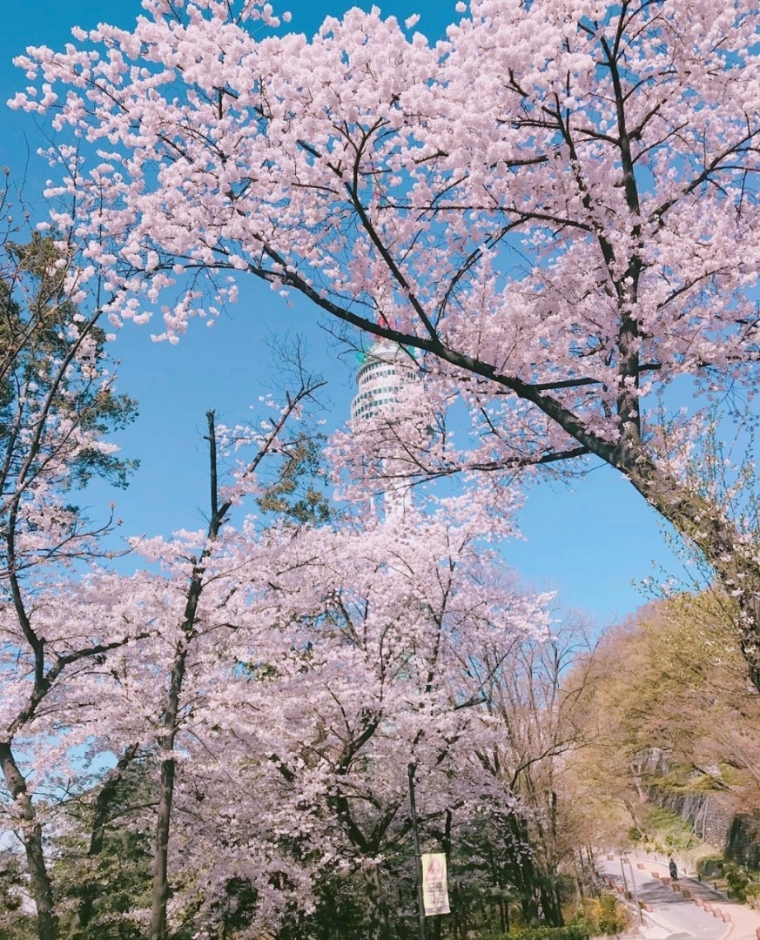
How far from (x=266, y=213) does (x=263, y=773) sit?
11058mm

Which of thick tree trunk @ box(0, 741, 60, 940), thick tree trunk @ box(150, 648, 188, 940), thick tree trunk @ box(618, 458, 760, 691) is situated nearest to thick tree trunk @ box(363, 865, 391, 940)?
thick tree trunk @ box(150, 648, 188, 940)

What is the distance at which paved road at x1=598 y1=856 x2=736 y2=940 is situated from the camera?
72.6ft

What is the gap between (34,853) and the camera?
876 centimetres

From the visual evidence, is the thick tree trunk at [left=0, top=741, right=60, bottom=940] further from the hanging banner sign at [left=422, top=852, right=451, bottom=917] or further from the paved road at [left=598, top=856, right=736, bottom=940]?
the paved road at [left=598, top=856, right=736, bottom=940]

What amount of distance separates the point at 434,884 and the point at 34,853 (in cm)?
616

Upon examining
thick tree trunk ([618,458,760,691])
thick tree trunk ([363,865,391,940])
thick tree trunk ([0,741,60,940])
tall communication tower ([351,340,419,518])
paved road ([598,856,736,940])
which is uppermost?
tall communication tower ([351,340,419,518])

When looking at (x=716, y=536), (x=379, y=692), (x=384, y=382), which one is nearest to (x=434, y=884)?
(x=379, y=692)

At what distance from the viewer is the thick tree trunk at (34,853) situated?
8602 millimetres

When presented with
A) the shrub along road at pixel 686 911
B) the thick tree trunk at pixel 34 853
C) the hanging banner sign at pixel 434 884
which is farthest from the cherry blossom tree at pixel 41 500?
the shrub along road at pixel 686 911

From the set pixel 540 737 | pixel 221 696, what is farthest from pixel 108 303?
pixel 540 737

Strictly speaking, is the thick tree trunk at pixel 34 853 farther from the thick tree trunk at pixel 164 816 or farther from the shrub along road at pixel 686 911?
the shrub along road at pixel 686 911

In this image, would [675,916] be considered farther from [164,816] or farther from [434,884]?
[164,816]

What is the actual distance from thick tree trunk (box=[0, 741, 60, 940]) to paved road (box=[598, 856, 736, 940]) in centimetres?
1963

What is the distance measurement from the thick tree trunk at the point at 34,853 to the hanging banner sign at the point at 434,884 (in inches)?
219
